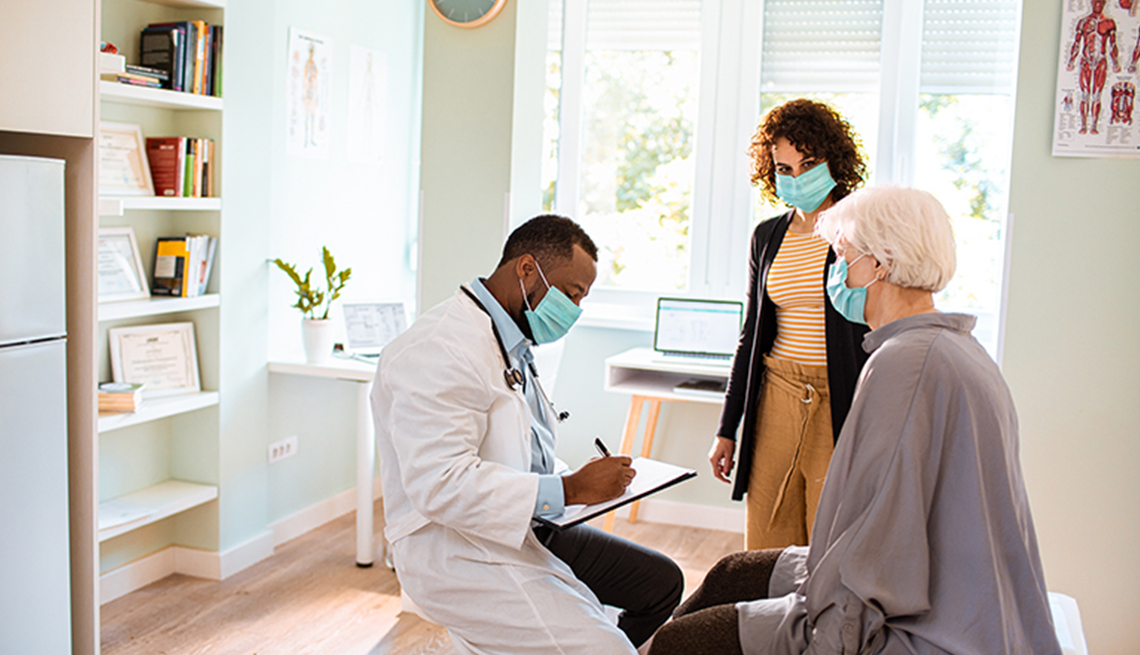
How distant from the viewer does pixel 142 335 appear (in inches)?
121

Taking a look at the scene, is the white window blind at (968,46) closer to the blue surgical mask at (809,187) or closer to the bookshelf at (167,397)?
the blue surgical mask at (809,187)

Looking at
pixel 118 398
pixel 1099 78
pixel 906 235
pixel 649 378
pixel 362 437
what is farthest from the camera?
pixel 649 378

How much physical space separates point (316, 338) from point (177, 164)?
807mm

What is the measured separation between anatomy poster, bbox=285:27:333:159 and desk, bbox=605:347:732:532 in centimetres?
150

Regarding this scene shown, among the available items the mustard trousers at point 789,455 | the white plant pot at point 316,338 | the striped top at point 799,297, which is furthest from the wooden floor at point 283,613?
the striped top at point 799,297

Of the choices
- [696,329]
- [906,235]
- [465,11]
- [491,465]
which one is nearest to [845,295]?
[906,235]

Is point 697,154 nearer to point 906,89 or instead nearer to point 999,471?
point 906,89

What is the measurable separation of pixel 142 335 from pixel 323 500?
1.20 metres

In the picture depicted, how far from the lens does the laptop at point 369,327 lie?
367 cm

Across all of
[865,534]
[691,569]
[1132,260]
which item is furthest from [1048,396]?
[865,534]

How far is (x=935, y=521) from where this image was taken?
1.33 m

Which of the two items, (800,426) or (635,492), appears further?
(800,426)

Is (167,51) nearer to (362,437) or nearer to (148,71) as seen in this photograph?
(148,71)

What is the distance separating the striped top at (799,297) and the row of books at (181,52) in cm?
202
